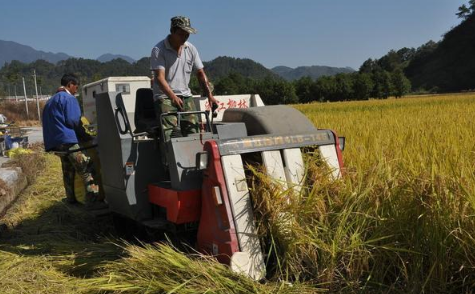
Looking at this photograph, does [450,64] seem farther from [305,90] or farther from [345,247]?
[345,247]

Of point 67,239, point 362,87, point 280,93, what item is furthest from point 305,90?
point 67,239

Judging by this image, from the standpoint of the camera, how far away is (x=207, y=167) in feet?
11.0

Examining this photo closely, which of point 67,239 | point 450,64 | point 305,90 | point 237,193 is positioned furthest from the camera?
point 450,64

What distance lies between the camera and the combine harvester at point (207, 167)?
3.26 meters

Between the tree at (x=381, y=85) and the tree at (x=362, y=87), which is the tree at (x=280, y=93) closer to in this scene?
the tree at (x=362, y=87)

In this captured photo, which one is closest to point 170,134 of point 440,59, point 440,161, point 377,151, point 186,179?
point 186,179

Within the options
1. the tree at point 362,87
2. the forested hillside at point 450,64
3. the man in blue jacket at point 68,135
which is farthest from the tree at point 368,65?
the man in blue jacket at point 68,135

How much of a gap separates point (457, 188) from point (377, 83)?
5278 cm

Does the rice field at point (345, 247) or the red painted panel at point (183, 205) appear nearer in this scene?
the rice field at point (345, 247)

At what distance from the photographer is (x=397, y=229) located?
10.1ft

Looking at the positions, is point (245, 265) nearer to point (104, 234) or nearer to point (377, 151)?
point (377, 151)

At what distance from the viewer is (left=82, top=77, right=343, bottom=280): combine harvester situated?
3264mm

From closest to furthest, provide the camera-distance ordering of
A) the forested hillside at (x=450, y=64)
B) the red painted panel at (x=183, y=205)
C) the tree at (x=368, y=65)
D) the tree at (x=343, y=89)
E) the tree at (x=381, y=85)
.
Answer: the red painted panel at (x=183, y=205) → the tree at (x=343, y=89) → the tree at (x=381, y=85) → the forested hillside at (x=450, y=64) → the tree at (x=368, y=65)

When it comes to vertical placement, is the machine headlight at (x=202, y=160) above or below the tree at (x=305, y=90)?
below
